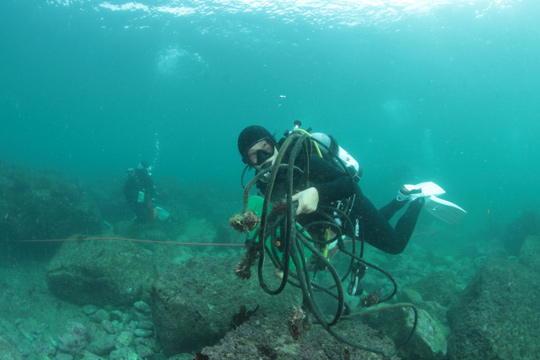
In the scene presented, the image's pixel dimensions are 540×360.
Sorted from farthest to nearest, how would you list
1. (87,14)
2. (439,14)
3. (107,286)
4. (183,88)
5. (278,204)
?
(183,88)
(87,14)
(439,14)
(107,286)
(278,204)

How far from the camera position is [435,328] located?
13.5 ft

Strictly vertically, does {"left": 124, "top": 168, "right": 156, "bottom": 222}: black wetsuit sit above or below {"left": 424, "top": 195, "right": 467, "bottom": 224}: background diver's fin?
below

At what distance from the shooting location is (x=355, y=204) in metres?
3.89

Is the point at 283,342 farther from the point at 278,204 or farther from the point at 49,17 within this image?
the point at 49,17

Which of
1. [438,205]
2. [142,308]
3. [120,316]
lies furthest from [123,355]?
[438,205]

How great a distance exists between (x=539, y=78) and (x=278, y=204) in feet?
276

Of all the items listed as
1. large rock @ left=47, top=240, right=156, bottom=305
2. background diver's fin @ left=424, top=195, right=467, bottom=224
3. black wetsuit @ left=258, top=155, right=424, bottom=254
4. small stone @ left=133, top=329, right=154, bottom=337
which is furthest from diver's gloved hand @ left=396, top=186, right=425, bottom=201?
large rock @ left=47, top=240, right=156, bottom=305

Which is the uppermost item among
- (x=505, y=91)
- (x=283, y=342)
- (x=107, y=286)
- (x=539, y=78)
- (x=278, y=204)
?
(x=278, y=204)

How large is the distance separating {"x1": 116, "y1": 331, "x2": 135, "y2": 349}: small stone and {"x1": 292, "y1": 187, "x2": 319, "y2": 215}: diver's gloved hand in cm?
474

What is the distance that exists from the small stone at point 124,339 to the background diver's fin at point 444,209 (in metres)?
6.80

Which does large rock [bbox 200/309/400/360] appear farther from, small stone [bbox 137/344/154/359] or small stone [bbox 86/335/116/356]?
small stone [bbox 86/335/116/356]

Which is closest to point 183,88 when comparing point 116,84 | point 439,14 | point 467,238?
point 116,84

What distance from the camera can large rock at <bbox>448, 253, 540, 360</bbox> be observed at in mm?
3826

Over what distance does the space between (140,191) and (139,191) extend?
0.25 m
